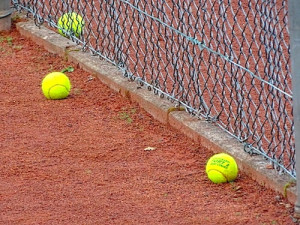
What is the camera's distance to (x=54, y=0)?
8.80 m

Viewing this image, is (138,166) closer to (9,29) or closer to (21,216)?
(21,216)

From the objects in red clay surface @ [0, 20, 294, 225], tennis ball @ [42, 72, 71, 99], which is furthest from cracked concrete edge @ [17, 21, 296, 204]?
tennis ball @ [42, 72, 71, 99]

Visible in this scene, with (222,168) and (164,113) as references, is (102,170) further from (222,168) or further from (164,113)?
(164,113)

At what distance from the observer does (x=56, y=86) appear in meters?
6.76

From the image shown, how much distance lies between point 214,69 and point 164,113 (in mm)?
1099

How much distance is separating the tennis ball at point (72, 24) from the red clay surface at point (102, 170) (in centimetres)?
78

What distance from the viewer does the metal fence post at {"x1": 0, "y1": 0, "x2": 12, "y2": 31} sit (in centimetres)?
820

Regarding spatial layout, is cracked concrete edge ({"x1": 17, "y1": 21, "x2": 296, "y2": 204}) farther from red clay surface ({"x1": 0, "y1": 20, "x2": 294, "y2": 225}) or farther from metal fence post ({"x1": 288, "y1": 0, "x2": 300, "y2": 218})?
metal fence post ({"x1": 288, "y1": 0, "x2": 300, "y2": 218})

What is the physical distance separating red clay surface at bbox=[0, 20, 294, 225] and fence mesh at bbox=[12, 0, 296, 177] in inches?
10.8

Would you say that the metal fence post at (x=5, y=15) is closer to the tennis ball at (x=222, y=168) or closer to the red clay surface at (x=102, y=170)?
the red clay surface at (x=102, y=170)

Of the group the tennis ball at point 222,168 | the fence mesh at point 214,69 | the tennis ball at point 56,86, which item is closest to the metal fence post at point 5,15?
the fence mesh at point 214,69

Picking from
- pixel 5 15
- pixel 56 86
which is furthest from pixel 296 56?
pixel 5 15

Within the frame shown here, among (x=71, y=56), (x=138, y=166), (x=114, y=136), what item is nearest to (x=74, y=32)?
(x=71, y=56)

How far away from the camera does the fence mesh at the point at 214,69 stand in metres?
5.79
